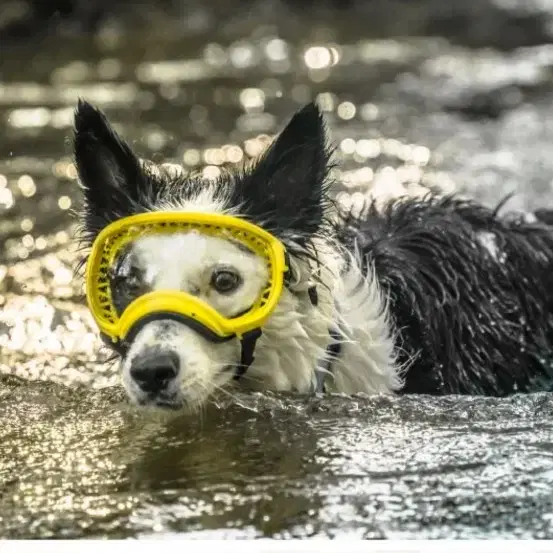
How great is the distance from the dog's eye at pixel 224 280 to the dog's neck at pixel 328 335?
120 mm

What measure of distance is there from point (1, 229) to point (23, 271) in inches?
4.2

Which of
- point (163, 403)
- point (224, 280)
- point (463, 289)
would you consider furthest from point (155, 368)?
point (463, 289)

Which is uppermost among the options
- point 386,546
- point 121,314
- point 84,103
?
point 84,103

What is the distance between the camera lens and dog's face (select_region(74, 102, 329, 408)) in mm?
1820

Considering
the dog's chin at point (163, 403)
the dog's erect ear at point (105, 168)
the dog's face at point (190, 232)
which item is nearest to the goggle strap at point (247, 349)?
the dog's face at point (190, 232)

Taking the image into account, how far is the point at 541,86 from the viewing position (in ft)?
7.42

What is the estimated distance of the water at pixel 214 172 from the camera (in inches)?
68.8

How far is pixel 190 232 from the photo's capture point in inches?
76.2

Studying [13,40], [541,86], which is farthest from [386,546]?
[13,40]

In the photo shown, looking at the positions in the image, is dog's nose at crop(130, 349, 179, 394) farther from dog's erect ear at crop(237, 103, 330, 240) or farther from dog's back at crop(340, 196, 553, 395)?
dog's back at crop(340, 196, 553, 395)

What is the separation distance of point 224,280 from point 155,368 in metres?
0.23

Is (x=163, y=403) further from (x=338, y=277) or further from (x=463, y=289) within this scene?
(x=463, y=289)

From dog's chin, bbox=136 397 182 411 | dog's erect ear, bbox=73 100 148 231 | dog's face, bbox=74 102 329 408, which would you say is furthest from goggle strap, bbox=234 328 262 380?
dog's erect ear, bbox=73 100 148 231

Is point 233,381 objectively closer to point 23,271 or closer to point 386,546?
point 386,546
